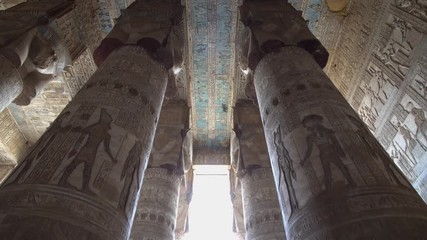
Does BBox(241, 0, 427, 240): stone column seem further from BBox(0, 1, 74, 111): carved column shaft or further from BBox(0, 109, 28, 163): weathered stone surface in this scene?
BBox(0, 109, 28, 163): weathered stone surface

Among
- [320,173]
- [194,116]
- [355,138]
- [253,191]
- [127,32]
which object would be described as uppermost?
[194,116]

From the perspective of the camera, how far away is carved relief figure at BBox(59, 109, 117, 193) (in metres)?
2.30

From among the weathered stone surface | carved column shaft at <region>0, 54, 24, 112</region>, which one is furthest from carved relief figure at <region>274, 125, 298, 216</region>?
the weathered stone surface

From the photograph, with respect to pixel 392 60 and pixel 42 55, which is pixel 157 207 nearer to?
pixel 42 55

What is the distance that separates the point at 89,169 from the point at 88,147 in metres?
0.23

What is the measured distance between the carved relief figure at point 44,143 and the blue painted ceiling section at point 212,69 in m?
5.16

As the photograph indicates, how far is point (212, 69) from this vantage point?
8.23 meters

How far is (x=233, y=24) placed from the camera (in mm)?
7461

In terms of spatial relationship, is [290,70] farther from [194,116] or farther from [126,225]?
[194,116]

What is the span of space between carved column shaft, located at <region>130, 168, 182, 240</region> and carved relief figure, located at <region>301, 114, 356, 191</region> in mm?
3595

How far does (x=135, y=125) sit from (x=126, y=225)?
0.99 metres

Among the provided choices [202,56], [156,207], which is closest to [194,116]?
[202,56]

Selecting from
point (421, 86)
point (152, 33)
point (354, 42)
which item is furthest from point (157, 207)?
point (354, 42)

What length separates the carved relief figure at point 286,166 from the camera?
8.59ft
